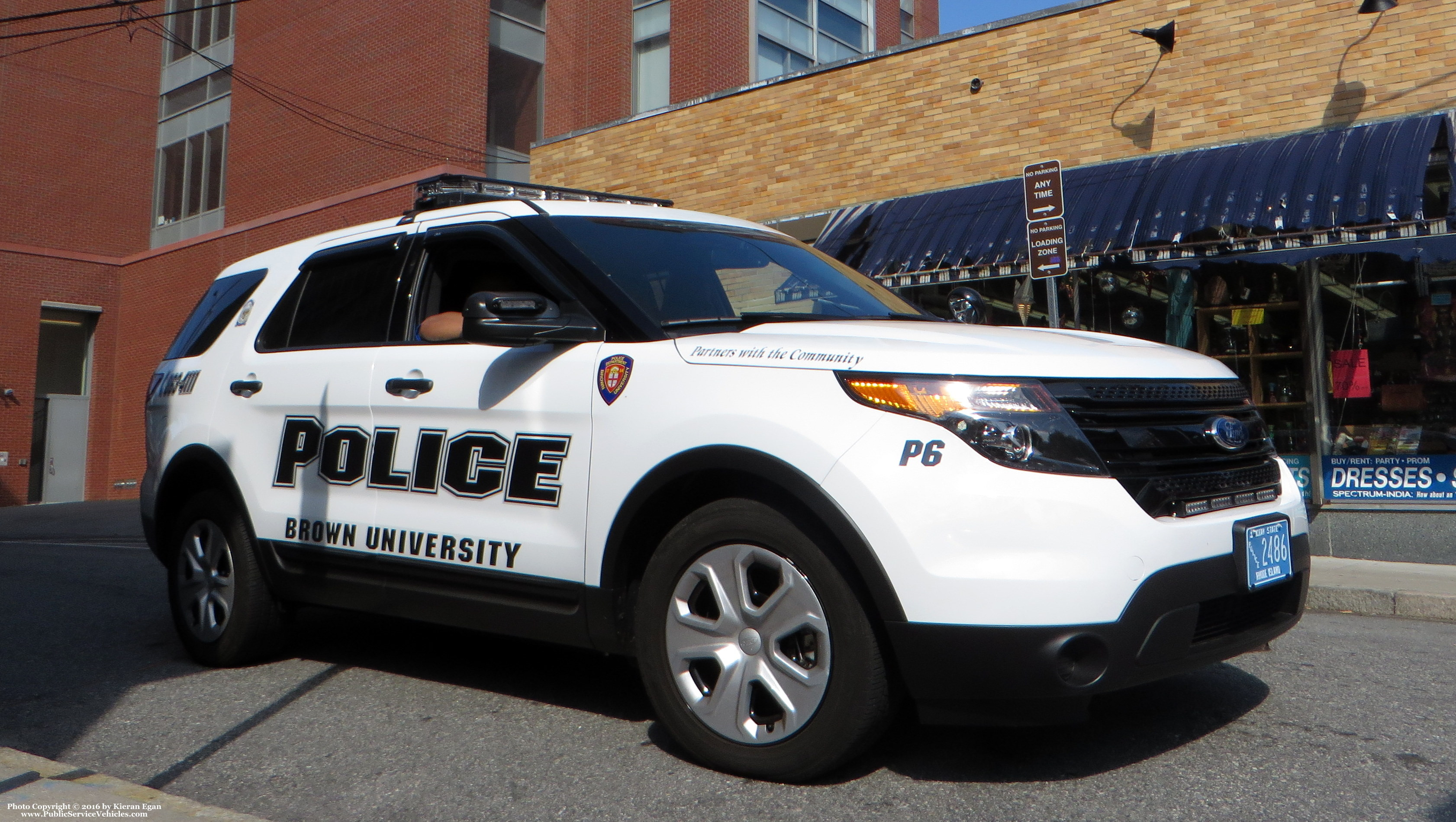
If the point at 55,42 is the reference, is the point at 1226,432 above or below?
below

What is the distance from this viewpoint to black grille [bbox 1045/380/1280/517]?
10.4 feet

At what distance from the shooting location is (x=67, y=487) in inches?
1174

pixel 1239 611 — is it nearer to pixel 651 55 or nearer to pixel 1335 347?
pixel 1335 347

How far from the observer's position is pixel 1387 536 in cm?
966

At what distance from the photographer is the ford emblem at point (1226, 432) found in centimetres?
350

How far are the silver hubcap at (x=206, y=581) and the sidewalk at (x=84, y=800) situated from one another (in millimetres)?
1733

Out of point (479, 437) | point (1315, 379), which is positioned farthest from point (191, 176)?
point (479, 437)

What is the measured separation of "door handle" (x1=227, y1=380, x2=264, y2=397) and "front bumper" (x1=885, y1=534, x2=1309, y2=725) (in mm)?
3202

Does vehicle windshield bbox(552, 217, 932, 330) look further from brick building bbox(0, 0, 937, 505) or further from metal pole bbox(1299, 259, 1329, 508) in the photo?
brick building bbox(0, 0, 937, 505)

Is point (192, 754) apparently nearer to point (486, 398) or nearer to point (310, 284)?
point (486, 398)

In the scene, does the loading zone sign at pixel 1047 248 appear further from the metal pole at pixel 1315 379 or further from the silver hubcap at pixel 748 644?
the silver hubcap at pixel 748 644

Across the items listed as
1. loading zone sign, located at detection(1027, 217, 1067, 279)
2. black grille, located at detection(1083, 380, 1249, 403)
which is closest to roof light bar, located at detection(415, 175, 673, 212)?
black grille, located at detection(1083, 380, 1249, 403)

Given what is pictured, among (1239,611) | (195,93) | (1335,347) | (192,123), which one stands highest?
(195,93)

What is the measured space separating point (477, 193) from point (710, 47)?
18781 millimetres
